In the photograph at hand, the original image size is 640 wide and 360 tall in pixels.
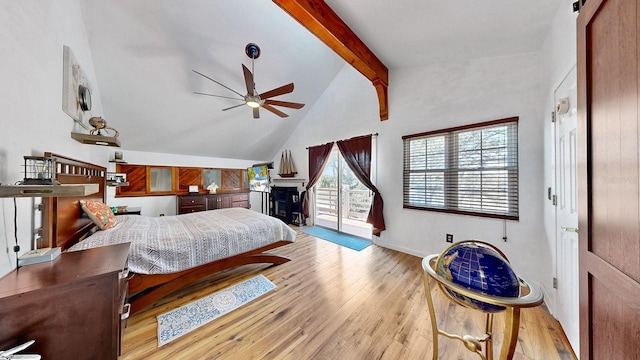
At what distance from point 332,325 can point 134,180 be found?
16.6 feet

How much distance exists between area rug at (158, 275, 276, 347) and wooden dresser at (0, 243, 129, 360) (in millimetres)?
614

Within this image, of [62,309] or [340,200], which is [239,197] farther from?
[62,309]

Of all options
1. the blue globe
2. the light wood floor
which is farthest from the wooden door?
the light wood floor

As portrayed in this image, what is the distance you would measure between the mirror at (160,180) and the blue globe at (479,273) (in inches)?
223

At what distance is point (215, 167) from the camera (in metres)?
5.45

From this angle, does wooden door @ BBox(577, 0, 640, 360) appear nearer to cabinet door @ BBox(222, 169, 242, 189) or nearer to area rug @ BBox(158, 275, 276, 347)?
area rug @ BBox(158, 275, 276, 347)

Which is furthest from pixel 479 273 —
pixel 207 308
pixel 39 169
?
pixel 39 169

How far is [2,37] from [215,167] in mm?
4639

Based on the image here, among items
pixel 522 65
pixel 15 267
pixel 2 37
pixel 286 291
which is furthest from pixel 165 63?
pixel 522 65

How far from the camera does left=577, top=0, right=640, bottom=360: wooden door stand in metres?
0.61

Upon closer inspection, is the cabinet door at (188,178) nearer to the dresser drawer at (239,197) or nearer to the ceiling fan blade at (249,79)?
the dresser drawer at (239,197)

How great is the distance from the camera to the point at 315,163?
4.79 m

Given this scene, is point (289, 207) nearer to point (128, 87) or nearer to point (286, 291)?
point (286, 291)

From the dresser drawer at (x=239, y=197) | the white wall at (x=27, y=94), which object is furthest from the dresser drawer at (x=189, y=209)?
the white wall at (x=27, y=94)
